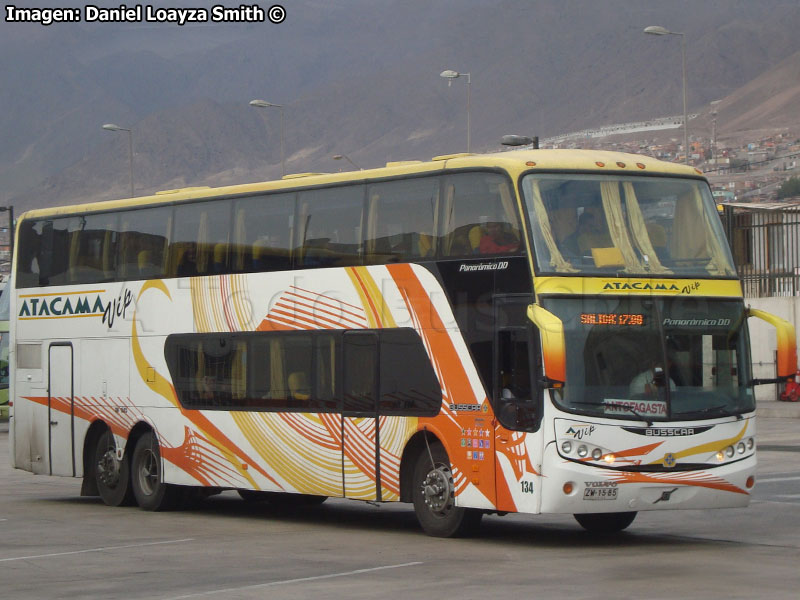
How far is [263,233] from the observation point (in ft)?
61.8

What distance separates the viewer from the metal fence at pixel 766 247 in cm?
4319

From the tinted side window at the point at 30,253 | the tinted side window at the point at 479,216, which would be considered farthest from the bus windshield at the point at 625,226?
the tinted side window at the point at 30,253

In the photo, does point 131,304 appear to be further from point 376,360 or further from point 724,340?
point 724,340

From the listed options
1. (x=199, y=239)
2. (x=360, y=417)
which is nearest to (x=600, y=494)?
(x=360, y=417)

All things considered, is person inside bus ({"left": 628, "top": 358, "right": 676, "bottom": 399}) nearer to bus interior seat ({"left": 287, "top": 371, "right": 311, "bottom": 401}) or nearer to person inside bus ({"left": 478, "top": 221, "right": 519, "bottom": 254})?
person inside bus ({"left": 478, "top": 221, "right": 519, "bottom": 254})

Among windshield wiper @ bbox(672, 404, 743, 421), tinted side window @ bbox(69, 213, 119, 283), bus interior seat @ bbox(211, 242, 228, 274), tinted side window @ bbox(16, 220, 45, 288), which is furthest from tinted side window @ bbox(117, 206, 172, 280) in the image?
windshield wiper @ bbox(672, 404, 743, 421)

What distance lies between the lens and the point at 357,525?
18.5 meters

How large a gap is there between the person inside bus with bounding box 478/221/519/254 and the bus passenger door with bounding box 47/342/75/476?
8898 millimetres

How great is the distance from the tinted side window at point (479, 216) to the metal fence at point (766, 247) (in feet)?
90.3

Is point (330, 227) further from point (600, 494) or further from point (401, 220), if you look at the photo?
point (600, 494)

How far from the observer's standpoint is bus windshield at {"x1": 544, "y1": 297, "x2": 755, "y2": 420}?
583 inches

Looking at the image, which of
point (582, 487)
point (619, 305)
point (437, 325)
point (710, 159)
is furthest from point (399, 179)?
point (710, 159)

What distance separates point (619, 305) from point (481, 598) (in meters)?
4.42

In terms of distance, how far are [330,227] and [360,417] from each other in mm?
2239
